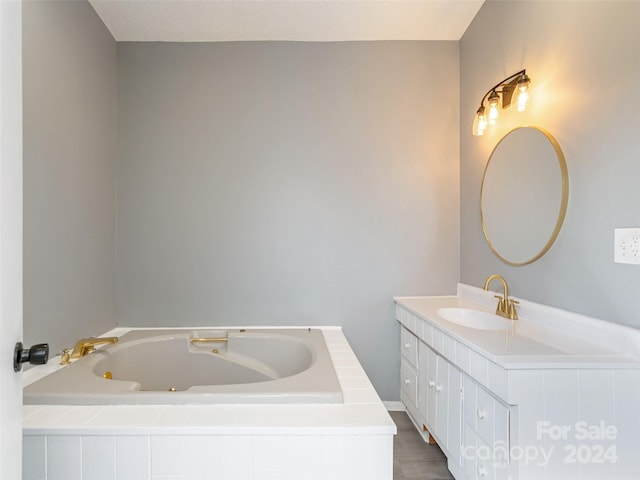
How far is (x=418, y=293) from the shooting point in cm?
234

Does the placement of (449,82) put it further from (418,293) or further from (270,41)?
(418,293)

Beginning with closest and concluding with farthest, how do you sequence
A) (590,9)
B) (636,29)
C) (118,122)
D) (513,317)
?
1. (636,29)
2. (590,9)
3. (513,317)
4. (118,122)

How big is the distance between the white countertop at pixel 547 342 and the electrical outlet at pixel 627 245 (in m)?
0.23

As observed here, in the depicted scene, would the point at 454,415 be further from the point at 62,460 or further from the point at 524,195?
the point at 62,460

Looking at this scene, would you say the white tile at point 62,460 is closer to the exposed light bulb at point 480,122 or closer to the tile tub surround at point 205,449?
the tile tub surround at point 205,449

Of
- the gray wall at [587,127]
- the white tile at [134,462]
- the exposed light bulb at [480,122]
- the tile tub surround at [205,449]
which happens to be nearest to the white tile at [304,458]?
the tile tub surround at [205,449]

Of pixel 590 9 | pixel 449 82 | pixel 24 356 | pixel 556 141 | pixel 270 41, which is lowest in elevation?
pixel 24 356

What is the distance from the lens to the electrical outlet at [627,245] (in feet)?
3.55

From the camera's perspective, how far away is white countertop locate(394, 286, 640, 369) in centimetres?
109

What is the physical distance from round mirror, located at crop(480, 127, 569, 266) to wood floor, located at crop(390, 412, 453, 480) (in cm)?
114

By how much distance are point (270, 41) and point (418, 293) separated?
201 cm

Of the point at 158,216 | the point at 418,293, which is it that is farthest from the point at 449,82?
the point at 158,216

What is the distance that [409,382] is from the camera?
84.8 inches

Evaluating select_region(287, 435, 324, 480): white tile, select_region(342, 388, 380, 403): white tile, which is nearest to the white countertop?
select_region(342, 388, 380, 403): white tile
